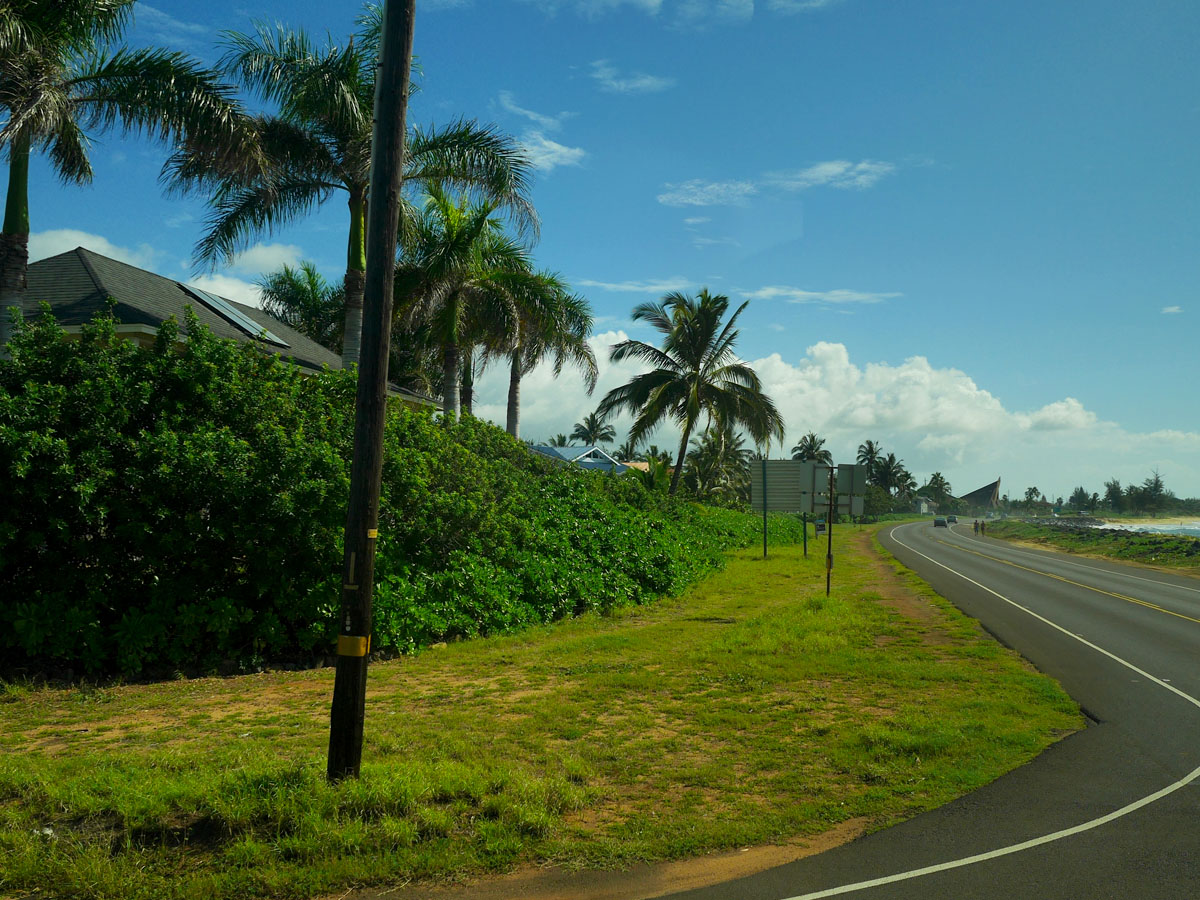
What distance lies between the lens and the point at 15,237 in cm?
1323

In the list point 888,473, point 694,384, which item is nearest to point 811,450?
point 888,473

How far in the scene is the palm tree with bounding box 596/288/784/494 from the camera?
3509 centimetres

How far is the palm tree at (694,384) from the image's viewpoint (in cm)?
3509

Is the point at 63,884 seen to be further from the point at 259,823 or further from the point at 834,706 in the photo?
the point at 834,706

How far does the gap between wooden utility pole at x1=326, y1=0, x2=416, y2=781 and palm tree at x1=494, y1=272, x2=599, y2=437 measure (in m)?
14.9

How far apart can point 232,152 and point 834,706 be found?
13.0m

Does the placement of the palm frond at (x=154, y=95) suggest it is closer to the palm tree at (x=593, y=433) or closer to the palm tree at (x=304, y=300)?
the palm tree at (x=304, y=300)

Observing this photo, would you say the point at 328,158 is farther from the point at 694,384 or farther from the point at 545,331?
the point at 694,384

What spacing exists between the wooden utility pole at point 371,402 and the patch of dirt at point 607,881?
142 centimetres

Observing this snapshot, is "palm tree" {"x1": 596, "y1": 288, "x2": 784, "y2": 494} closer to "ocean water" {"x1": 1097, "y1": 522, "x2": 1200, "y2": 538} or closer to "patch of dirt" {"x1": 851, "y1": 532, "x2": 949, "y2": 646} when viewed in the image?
"patch of dirt" {"x1": 851, "y1": 532, "x2": 949, "y2": 646}

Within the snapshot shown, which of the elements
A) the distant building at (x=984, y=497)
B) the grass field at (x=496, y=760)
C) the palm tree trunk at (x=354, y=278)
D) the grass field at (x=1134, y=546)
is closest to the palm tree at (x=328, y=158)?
the palm tree trunk at (x=354, y=278)

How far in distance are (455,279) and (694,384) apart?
16.4 metres

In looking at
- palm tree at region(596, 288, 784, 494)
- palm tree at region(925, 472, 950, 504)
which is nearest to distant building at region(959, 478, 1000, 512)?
palm tree at region(925, 472, 950, 504)

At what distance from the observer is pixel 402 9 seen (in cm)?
638
